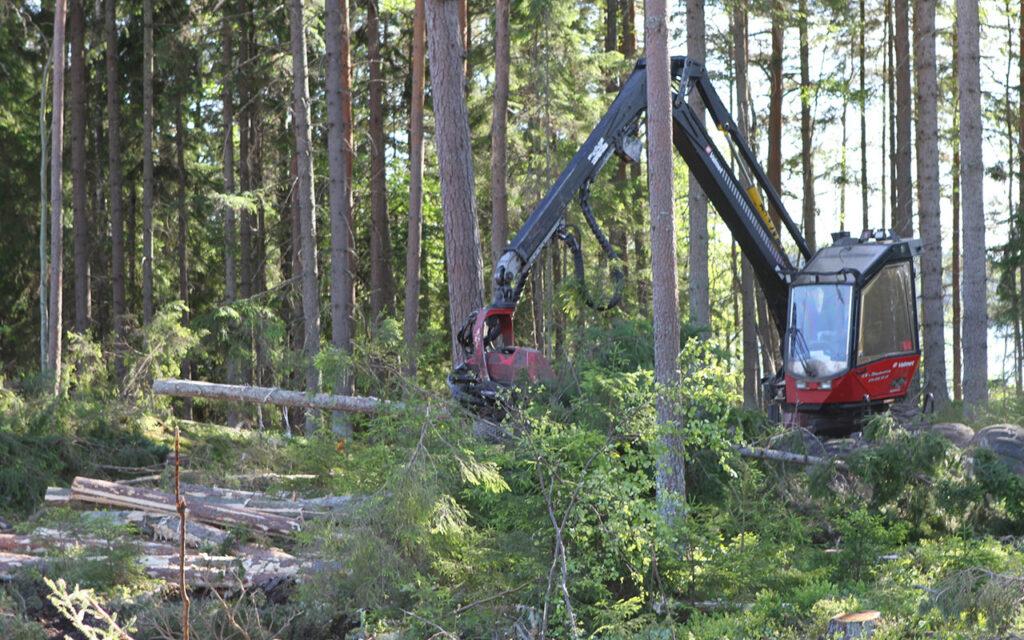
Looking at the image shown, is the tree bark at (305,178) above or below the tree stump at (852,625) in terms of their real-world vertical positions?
above

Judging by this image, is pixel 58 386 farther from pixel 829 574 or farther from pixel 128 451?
pixel 829 574

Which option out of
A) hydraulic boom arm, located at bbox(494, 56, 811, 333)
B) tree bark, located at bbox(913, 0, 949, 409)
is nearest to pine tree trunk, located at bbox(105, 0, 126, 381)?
hydraulic boom arm, located at bbox(494, 56, 811, 333)

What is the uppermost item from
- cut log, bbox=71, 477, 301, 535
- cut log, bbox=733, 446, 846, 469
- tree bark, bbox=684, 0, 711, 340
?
tree bark, bbox=684, 0, 711, 340

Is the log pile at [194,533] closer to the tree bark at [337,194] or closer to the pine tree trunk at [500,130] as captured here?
the tree bark at [337,194]

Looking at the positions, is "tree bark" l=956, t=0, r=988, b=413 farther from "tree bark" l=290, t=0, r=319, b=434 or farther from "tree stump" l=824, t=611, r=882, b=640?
"tree bark" l=290, t=0, r=319, b=434

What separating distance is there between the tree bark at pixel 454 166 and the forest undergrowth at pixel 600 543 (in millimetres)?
2530

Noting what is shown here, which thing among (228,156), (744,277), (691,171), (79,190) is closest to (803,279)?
(691,171)

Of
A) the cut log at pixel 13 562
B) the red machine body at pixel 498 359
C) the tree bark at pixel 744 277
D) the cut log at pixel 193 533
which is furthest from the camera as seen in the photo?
the tree bark at pixel 744 277

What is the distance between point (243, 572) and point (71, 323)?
20149 millimetres

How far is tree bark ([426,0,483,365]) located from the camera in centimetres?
1120

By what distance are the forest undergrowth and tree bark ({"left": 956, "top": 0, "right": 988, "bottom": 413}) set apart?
645cm

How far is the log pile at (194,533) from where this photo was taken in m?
7.51

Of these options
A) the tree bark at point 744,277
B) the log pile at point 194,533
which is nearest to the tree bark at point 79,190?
the log pile at point 194,533

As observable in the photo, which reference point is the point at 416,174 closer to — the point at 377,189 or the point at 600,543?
the point at 377,189
